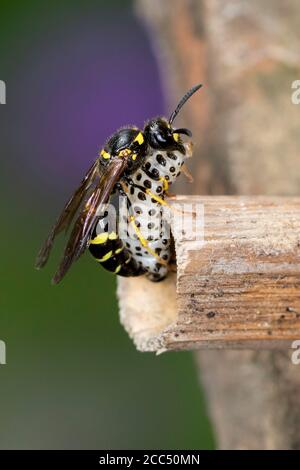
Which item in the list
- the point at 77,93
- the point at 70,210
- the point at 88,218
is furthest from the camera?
the point at 77,93

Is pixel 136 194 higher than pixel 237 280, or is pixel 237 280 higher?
pixel 136 194

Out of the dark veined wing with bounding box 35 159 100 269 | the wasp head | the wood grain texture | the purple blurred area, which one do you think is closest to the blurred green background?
the purple blurred area

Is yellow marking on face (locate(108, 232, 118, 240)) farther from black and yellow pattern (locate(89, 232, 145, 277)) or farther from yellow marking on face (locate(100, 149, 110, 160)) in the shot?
yellow marking on face (locate(100, 149, 110, 160))

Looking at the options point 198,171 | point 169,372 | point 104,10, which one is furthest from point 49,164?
point 198,171

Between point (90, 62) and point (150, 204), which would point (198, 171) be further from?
point (90, 62)

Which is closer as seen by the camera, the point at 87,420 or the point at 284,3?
the point at 284,3

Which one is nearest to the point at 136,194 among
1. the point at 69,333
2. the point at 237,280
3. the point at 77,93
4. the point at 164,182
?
the point at 164,182

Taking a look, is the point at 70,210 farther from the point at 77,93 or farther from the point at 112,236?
the point at 77,93

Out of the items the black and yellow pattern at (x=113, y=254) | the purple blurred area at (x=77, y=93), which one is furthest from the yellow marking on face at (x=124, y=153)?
the purple blurred area at (x=77, y=93)
